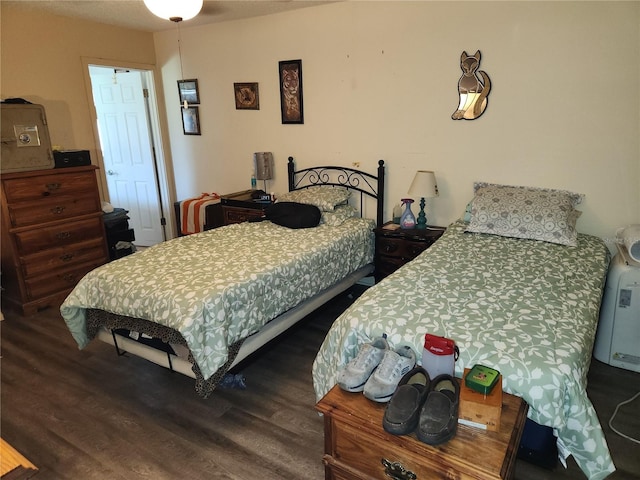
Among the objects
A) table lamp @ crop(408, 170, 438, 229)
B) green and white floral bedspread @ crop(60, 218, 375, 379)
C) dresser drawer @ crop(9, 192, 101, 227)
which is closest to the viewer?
green and white floral bedspread @ crop(60, 218, 375, 379)

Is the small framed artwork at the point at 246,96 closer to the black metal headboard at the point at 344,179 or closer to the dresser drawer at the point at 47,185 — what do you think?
the black metal headboard at the point at 344,179

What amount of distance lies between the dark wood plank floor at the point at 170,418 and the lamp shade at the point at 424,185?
1258 millimetres

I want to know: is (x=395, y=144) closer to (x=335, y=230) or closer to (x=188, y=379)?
(x=335, y=230)

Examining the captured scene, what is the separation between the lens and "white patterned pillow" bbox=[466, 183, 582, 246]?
8.66 ft

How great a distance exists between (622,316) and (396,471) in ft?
6.05

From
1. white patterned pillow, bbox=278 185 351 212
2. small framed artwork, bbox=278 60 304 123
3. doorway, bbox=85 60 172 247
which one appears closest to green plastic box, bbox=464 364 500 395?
white patterned pillow, bbox=278 185 351 212

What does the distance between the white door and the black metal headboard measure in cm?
184

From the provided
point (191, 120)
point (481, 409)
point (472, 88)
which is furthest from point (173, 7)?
point (481, 409)

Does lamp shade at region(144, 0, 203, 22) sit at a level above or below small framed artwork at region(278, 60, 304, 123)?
above

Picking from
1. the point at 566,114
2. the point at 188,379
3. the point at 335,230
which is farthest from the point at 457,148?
the point at 188,379

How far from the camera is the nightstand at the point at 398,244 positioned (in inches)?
124

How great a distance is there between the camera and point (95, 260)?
12.6ft

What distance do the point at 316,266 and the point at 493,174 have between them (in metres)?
1.51

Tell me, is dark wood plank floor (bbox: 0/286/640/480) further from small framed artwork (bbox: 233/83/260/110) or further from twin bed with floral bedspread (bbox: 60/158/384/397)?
small framed artwork (bbox: 233/83/260/110)
